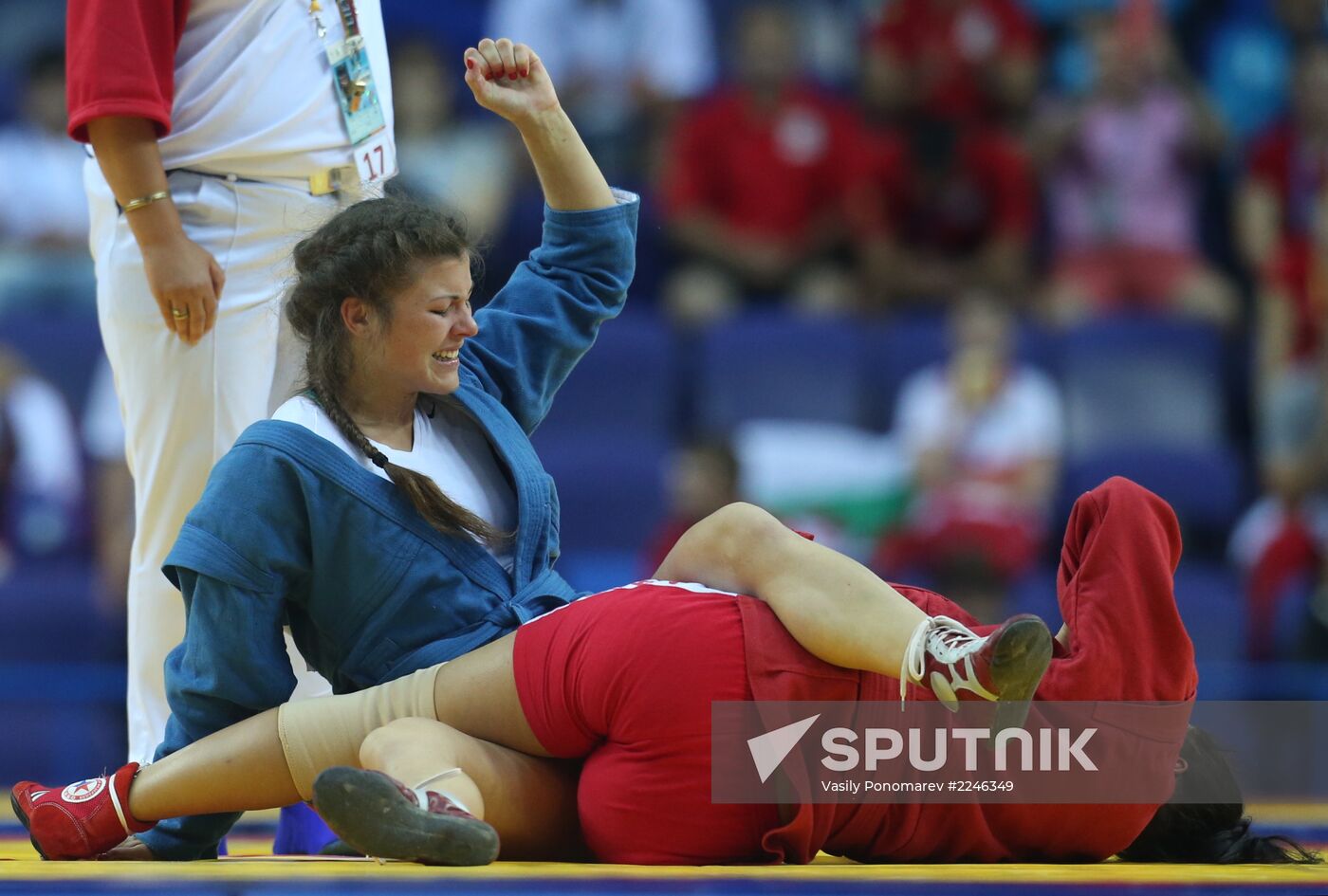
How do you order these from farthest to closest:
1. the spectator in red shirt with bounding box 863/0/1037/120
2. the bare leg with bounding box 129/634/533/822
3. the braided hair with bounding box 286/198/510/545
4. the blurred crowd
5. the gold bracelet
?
the spectator in red shirt with bounding box 863/0/1037/120, the blurred crowd, the gold bracelet, the braided hair with bounding box 286/198/510/545, the bare leg with bounding box 129/634/533/822

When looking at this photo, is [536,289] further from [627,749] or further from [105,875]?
[105,875]

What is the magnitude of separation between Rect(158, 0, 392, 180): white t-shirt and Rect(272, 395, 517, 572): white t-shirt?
1.50 ft

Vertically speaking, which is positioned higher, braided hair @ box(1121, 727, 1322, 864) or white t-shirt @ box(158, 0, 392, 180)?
white t-shirt @ box(158, 0, 392, 180)

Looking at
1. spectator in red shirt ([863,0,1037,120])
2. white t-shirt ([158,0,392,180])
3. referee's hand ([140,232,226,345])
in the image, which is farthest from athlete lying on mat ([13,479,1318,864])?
spectator in red shirt ([863,0,1037,120])

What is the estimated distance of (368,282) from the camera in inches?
98.2

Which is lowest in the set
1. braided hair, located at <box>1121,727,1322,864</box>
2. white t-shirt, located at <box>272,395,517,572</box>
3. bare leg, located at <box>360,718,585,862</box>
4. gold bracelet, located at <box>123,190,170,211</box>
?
braided hair, located at <box>1121,727,1322,864</box>

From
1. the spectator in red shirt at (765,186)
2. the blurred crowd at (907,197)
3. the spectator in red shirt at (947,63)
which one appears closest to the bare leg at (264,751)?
the blurred crowd at (907,197)

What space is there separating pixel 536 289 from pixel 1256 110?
4.67 m

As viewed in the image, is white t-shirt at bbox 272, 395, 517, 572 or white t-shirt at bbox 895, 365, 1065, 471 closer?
white t-shirt at bbox 272, 395, 517, 572

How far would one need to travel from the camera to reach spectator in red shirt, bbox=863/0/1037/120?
20.3 ft

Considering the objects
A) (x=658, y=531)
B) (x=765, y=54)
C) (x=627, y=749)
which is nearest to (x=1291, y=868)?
(x=627, y=749)

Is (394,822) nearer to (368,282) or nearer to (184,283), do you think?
Answer: (368,282)

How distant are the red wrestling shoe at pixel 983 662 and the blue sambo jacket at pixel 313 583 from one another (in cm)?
63

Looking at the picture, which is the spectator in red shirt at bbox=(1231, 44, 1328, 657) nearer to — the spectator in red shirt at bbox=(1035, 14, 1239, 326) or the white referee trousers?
the spectator in red shirt at bbox=(1035, 14, 1239, 326)
